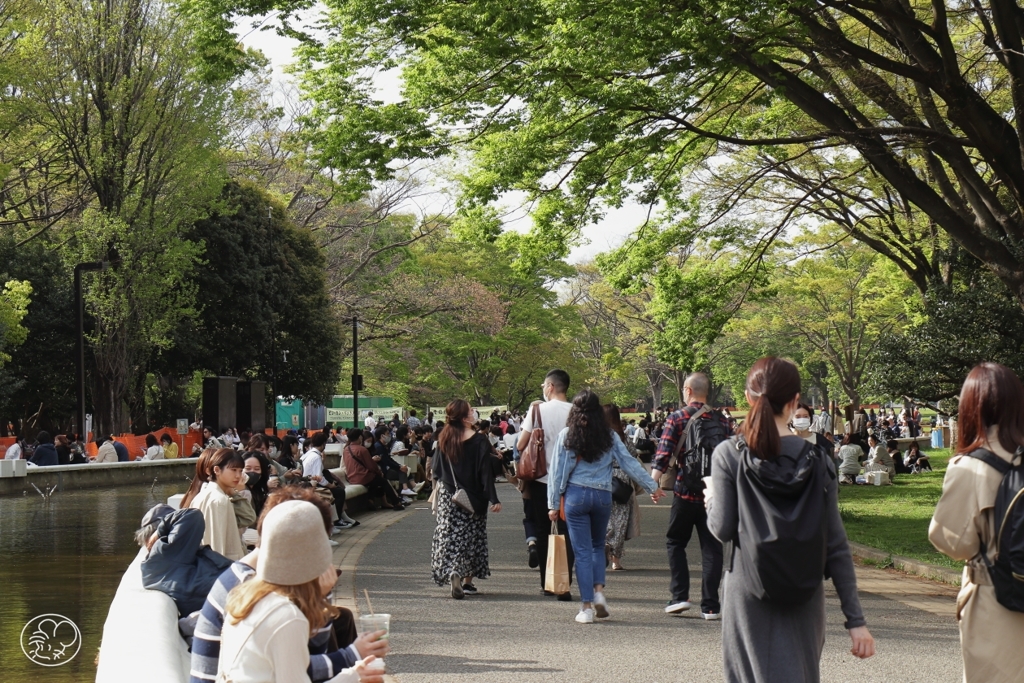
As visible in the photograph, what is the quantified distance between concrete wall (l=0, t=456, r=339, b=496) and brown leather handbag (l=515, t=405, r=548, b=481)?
14.4 m

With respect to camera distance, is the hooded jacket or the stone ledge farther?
the stone ledge

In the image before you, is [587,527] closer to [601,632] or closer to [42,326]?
[601,632]

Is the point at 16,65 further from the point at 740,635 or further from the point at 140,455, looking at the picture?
the point at 740,635

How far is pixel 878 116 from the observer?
67.5 feet

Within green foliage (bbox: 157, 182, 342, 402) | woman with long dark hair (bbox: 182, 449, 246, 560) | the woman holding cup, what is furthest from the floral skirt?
green foliage (bbox: 157, 182, 342, 402)

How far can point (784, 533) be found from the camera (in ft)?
13.4

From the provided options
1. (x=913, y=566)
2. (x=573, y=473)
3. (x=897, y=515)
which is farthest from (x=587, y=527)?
(x=897, y=515)

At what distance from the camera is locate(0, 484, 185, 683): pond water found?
25.0 feet

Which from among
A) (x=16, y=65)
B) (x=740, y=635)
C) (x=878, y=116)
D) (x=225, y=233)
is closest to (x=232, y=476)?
(x=740, y=635)

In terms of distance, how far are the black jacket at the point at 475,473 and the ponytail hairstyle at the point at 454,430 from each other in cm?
5

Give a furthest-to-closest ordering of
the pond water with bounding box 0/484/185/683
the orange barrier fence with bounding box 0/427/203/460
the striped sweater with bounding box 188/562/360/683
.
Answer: the orange barrier fence with bounding box 0/427/203/460
the pond water with bounding box 0/484/185/683
the striped sweater with bounding box 188/562/360/683

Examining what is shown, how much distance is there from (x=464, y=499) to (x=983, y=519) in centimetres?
605

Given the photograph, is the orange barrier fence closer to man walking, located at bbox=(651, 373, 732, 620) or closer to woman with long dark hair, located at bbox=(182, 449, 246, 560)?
man walking, located at bbox=(651, 373, 732, 620)

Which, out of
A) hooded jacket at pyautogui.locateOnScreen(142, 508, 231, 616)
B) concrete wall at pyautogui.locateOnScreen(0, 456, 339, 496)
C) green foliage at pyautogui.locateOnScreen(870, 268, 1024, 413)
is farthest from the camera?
concrete wall at pyautogui.locateOnScreen(0, 456, 339, 496)
